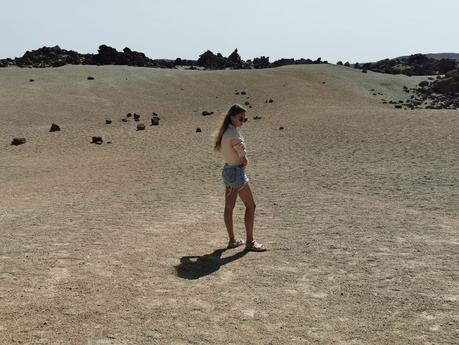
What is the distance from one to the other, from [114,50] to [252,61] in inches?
551

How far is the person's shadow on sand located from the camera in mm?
6887

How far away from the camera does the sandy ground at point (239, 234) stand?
5449mm

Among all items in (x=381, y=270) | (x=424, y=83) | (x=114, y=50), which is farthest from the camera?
(x=114, y=50)

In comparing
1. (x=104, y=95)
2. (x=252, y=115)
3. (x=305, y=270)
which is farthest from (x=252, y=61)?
(x=305, y=270)

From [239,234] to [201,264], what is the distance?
6.07ft

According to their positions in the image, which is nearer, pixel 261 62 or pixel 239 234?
pixel 239 234

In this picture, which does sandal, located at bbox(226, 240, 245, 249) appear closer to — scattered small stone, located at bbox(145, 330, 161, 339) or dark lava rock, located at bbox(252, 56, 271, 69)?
scattered small stone, located at bbox(145, 330, 161, 339)

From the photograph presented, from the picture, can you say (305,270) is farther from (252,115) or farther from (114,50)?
(114,50)

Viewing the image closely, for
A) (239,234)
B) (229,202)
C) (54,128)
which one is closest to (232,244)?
(229,202)

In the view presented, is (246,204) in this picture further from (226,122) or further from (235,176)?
(226,122)

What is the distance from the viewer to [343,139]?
61.7 ft

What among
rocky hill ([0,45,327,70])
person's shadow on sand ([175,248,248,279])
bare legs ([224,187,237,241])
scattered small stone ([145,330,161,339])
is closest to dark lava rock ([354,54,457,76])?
rocky hill ([0,45,327,70])

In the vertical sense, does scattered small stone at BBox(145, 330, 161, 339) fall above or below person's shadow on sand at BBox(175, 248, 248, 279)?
above

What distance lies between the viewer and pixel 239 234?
29.7 feet
